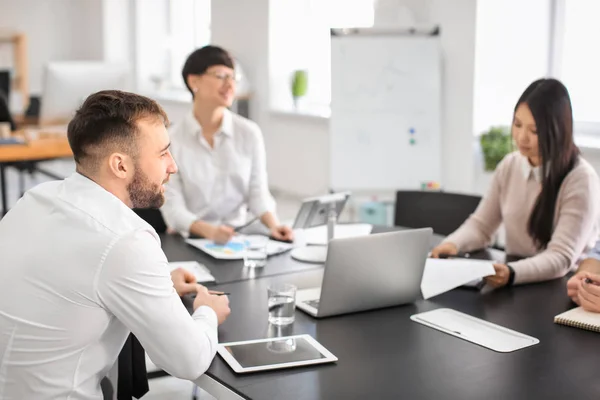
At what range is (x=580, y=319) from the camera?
1.95 m

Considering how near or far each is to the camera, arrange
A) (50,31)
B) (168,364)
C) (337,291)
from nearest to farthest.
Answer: (168,364) → (337,291) → (50,31)

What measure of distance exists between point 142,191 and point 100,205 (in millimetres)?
113

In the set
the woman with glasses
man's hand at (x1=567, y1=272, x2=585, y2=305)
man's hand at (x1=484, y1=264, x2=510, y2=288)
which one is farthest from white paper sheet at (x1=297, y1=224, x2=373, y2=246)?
man's hand at (x1=567, y1=272, x2=585, y2=305)

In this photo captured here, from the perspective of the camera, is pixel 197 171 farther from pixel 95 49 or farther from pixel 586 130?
pixel 95 49

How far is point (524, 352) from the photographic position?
1765mm

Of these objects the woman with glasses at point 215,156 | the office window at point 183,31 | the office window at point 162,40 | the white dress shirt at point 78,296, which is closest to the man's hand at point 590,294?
the white dress shirt at point 78,296

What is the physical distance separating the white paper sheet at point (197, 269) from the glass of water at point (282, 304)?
1.32ft

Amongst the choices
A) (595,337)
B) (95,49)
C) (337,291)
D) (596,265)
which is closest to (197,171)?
(337,291)

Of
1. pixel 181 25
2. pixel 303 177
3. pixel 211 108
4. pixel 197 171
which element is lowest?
pixel 303 177

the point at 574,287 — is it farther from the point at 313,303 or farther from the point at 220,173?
the point at 220,173

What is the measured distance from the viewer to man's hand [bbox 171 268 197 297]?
6.76 feet

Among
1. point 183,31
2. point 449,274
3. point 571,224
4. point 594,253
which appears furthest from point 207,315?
point 183,31

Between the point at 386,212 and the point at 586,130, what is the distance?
1243 mm

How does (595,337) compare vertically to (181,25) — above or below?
below
